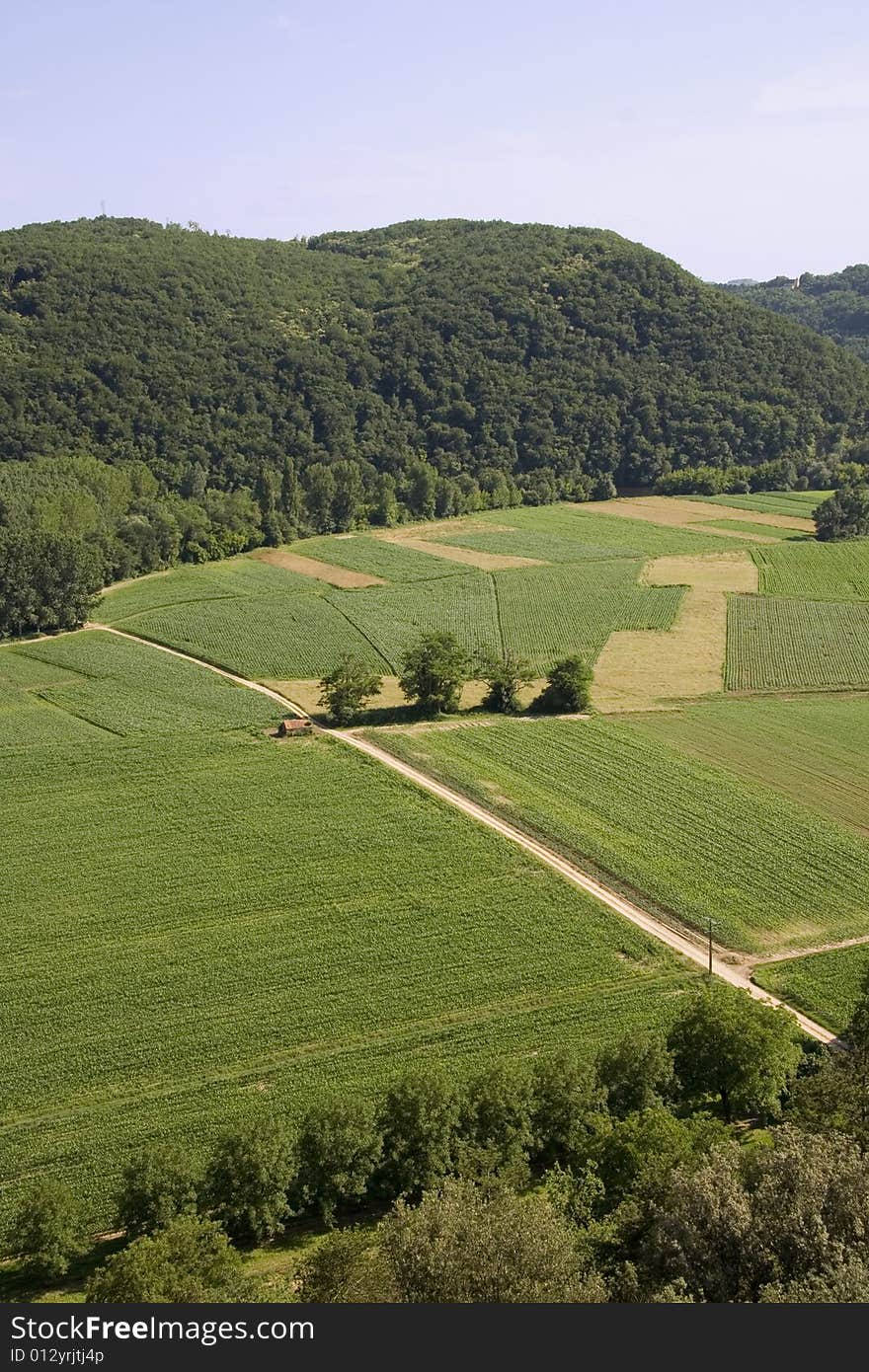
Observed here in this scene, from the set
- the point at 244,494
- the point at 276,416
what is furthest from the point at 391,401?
the point at 244,494

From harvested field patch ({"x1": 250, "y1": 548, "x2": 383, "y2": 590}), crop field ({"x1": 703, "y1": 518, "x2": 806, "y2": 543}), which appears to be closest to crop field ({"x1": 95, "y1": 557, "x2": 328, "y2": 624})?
harvested field patch ({"x1": 250, "y1": 548, "x2": 383, "y2": 590})

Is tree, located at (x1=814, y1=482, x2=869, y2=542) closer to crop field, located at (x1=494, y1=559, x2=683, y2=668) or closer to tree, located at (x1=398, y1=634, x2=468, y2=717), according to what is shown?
crop field, located at (x1=494, y1=559, x2=683, y2=668)

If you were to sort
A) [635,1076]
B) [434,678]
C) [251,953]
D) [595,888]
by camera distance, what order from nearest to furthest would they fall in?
1. [635,1076]
2. [251,953]
3. [595,888]
4. [434,678]

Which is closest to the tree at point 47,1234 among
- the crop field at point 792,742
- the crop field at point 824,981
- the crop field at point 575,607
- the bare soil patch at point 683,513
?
the crop field at point 824,981

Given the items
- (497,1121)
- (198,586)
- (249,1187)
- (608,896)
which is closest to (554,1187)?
(497,1121)

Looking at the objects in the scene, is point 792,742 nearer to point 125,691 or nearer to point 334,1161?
point 125,691

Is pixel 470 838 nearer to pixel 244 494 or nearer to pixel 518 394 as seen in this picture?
pixel 244 494
